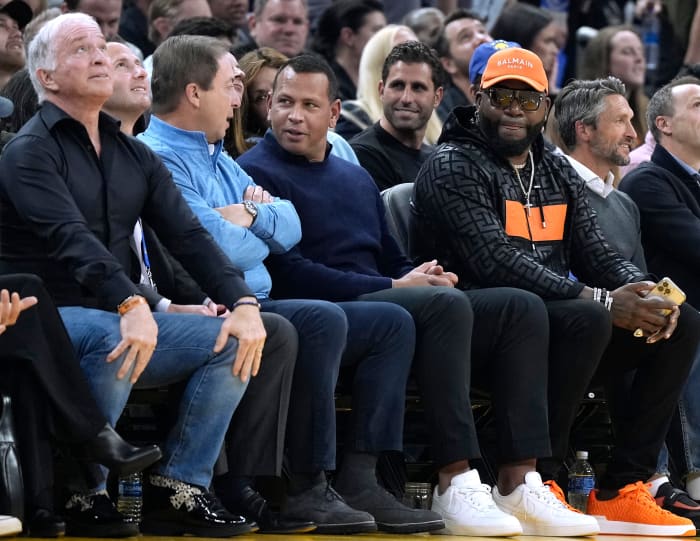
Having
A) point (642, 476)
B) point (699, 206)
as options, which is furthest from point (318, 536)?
point (699, 206)

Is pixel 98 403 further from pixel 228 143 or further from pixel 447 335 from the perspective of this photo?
pixel 228 143

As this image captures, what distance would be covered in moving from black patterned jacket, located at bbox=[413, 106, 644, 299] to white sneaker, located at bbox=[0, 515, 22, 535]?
2099 millimetres

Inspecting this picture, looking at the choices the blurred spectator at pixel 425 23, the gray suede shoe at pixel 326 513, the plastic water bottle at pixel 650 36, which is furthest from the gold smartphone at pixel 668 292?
the plastic water bottle at pixel 650 36

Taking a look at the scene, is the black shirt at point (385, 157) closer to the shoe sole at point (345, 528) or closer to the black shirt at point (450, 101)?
the black shirt at point (450, 101)

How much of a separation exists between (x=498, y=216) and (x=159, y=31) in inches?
132

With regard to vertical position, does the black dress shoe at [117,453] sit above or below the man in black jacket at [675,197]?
below

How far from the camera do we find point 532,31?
972 centimetres

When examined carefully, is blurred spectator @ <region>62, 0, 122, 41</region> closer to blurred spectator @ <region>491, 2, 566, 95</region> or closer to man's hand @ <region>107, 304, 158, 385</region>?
blurred spectator @ <region>491, 2, 566, 95</region>

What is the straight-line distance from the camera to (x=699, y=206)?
21.9 ft

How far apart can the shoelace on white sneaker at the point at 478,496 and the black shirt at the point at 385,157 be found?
6.48ft

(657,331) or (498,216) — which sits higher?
(498,216)

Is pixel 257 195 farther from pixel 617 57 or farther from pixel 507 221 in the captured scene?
pixel 617 57

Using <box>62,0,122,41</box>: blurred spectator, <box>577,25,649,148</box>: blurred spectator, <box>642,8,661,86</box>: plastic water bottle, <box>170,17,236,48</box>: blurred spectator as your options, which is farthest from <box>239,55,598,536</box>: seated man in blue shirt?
<box>642,8,661,86</box>: plastic water bottle

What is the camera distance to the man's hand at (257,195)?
536cm
